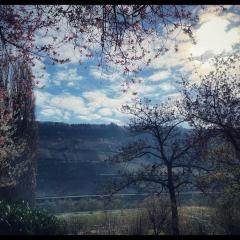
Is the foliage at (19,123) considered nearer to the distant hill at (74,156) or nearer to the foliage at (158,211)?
the foliage at (158,211)

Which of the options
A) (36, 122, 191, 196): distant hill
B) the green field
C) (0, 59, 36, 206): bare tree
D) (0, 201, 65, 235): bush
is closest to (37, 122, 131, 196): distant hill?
(36, 122, 191, 196): distant hill

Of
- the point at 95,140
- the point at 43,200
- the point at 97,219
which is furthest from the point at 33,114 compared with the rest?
the point at 95,140

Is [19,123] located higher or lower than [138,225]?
higher

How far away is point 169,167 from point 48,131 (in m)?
66.7

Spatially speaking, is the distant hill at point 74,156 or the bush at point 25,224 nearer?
the bush at point 25,224

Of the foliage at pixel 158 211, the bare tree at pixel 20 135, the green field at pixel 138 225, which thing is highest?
the bare tree at pixel 20 135

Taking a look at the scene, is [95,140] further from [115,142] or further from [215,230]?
[215,230]

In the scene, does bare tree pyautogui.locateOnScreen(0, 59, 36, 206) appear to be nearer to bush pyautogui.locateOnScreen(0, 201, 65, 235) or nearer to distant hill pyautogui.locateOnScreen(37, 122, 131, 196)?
bush pyautogui.locateOnScreen(0, 201, 65, 235)

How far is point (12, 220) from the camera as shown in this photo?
21469 millimetres

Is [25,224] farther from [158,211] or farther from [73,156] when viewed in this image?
[73,156]

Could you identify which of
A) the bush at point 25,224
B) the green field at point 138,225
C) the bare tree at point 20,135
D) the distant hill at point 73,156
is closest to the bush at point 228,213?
the green field at point 138,225

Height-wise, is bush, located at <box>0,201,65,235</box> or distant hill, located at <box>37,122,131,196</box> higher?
distant hill, located at <box>37,122,131,196</box>

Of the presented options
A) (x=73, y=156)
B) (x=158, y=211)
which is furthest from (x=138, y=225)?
(x=73, y=156)

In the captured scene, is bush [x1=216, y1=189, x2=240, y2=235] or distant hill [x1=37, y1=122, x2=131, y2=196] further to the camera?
distant hill [x1=37, y1=122, x2=131, y2=196]
